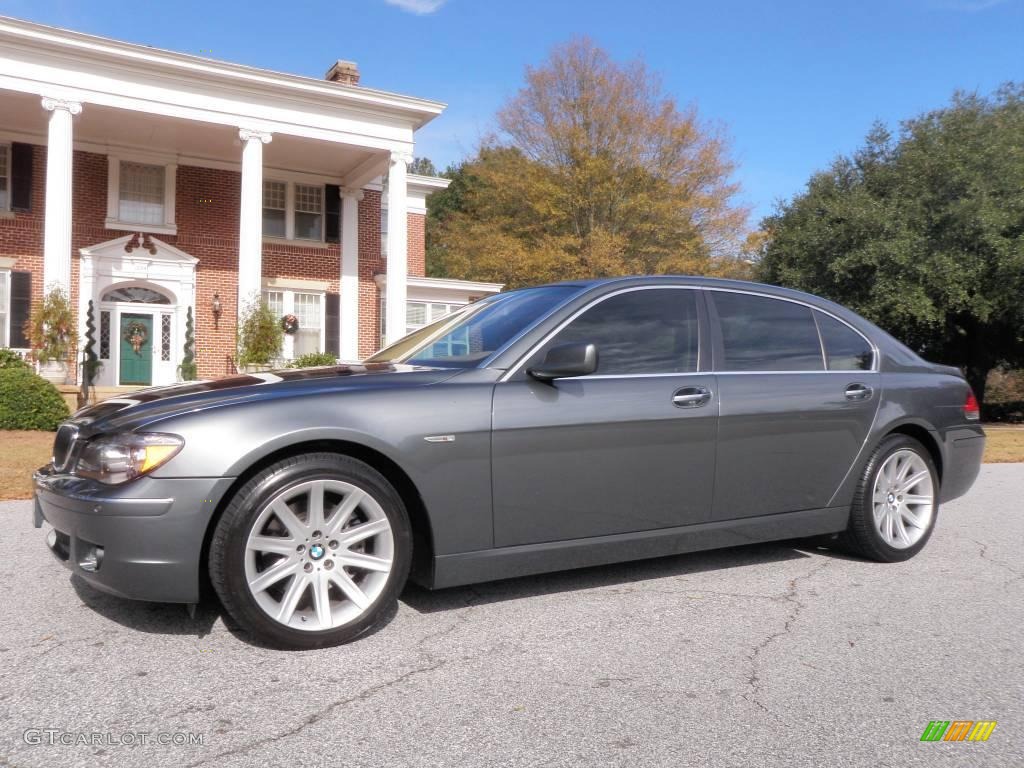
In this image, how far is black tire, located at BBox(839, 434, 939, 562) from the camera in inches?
190

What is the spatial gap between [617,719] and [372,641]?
1.18 metres

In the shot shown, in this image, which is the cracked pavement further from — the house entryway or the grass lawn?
the house entryway

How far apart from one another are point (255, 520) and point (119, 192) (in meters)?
19.3

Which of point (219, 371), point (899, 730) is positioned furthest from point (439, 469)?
point (219, 371)

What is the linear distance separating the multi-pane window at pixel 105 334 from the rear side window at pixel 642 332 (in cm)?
1843

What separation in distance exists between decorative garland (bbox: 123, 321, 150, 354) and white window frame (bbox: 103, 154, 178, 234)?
2250mm

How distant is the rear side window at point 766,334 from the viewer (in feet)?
14.9

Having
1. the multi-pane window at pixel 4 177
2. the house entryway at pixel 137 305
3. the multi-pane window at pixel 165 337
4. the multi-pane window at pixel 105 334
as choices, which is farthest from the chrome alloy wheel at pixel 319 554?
the multi-pane window at pixel 4 177

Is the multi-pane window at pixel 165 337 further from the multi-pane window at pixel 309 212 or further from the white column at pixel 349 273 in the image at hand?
the white column at pixel 349 273

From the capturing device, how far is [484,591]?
4.30 meters

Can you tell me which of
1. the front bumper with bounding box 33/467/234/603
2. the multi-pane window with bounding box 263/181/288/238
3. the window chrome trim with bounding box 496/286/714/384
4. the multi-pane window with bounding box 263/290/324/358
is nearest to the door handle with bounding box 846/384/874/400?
the window chrome trim with bounding box 496/286/714/384

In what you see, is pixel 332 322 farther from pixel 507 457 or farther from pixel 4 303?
pixel 507 457

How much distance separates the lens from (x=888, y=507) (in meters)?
4.96

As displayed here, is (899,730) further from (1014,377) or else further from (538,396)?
(1014,377)
